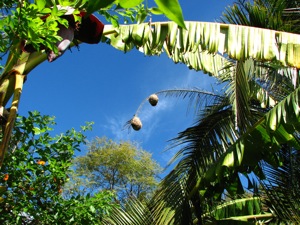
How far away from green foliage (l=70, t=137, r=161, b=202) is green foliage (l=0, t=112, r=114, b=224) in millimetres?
14643

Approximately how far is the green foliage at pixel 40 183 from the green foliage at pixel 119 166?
14.6m

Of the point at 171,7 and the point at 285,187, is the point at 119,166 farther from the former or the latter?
the point at 171,7

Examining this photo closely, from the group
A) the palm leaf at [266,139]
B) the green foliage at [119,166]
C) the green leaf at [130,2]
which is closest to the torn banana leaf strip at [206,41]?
the palm leaf at [266,139]

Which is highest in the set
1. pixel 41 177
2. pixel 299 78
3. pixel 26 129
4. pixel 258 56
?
pixel 299 78

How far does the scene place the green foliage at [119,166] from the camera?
59.8 feet

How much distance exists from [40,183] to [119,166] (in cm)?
1530

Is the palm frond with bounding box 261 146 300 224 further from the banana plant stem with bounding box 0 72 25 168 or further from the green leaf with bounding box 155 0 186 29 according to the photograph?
the green leaf with bounding box 155 0 186 29

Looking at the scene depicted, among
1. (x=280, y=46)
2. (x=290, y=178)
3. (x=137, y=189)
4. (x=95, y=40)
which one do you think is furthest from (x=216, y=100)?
(x=137, y=189)

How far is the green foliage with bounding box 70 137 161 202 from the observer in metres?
18.2

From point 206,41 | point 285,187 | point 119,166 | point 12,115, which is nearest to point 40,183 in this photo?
point 12,115

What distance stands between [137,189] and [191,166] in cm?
1320

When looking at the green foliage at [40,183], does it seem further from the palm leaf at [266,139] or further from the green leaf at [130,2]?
the green leaf at [130,2]

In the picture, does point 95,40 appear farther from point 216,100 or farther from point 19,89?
point 216,100

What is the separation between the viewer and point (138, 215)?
5.46 metres
